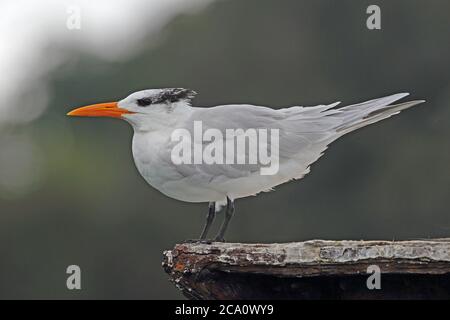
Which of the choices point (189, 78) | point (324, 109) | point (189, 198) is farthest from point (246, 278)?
point (189, 78)

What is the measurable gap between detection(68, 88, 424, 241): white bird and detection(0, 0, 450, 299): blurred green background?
14.7 ft

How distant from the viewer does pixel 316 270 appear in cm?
337

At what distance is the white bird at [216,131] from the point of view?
410 centimetres

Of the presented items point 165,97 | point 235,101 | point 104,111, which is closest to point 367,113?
point 165,97

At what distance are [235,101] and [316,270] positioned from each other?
6.01m

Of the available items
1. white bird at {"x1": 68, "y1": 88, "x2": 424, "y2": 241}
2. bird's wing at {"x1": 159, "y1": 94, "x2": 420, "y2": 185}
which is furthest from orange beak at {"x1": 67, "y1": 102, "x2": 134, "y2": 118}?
bird's wing at {"x1": 159, "y1": 94, "x2": 420, "y2": 185}

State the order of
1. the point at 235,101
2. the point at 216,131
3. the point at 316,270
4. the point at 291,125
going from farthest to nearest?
the point at 235,101 → the point at 291,125 → the point at 216,131 → the point at 316,270

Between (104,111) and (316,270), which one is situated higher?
(104,111)

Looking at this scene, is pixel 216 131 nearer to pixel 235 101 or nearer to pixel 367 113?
pixel 367 113

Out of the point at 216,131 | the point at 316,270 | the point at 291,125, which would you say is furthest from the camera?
the point at 291,125

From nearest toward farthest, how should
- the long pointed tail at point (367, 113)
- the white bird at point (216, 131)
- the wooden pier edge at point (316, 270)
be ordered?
the wooden pier edge at point (316, 270) < the white bird at point (216, 131) < the long pointed tail at point (367, 113)

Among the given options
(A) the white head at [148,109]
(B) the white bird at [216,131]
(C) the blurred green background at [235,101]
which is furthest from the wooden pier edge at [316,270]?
(C) the blurred green background at [235,101]

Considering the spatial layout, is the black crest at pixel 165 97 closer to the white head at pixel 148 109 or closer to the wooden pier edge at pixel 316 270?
the white head at pixel 148 109

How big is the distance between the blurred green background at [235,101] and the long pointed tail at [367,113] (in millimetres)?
4458
